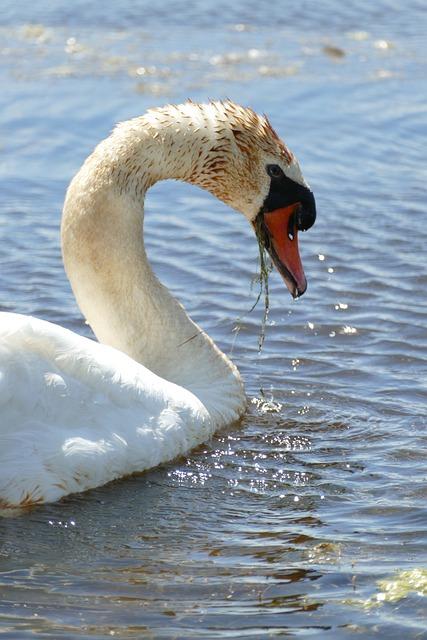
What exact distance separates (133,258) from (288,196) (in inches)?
37.0

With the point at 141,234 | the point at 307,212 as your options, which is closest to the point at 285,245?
the point at 307,212

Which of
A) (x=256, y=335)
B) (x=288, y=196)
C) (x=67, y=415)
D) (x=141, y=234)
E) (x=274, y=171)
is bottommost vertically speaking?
(x=256, y=335)

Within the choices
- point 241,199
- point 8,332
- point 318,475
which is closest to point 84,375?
point 8,332

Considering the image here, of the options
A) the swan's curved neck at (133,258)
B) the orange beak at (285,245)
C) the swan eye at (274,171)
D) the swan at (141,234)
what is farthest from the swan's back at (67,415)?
the swan eye at (274,171)

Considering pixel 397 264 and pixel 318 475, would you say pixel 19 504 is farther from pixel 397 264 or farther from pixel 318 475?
pixel 397 264

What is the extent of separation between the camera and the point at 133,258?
24.7 ft

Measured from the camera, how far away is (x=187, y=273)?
9.98 m

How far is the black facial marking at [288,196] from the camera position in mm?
7656

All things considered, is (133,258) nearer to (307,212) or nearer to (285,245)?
(285,245)

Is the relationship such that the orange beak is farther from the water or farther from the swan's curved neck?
the water

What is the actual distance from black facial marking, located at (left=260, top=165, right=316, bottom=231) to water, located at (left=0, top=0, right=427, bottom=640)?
1.08m

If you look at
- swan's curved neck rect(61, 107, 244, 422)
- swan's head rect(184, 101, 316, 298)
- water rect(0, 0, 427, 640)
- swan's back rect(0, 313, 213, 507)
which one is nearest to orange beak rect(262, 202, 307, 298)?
swan's head rect(184, 101, 316, 298)

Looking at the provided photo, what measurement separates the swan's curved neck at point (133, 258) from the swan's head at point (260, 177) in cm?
10

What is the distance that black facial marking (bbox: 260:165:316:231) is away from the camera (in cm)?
766
